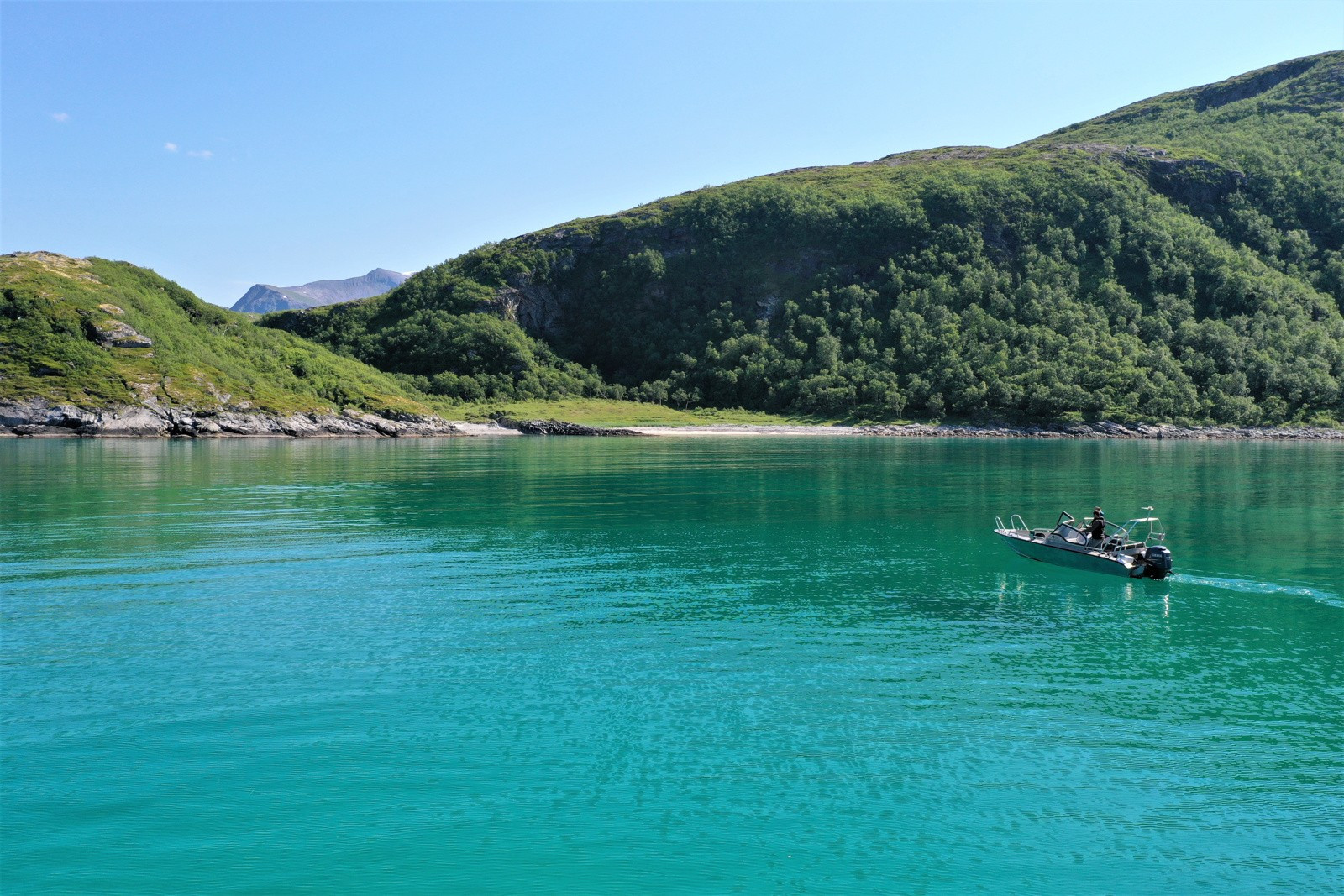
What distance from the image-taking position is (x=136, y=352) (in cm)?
15575

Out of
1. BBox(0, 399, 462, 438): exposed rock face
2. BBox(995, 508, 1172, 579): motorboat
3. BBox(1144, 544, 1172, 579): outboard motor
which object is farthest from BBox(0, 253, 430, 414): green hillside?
BBox(1144, 544, 1172, 579): outboard motor

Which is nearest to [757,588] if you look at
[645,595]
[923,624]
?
[645,595]

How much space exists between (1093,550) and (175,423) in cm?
14775

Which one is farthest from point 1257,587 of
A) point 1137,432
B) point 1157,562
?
point 1137,432

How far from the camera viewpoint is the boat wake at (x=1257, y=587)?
34.1m

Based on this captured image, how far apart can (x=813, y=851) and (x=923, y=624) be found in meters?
15.6

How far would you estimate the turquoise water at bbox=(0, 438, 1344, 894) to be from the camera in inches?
577

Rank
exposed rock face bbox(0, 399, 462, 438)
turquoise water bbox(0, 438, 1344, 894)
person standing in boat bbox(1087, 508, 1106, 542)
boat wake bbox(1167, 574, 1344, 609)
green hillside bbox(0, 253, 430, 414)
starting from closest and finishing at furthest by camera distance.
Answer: turquoise water bbox(0, 438, 1344, 894), boat wake bbox(1167, 574, 1344, 609), person standing in boat bbox(1087, 508, 1106, 542), exposed rock face bbox(0, 399, 462, 438), green hillside bbox(0, 253, 430, 414)

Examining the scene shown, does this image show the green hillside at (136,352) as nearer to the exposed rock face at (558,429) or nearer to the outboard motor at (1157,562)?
the exposed rock face at (558,429)

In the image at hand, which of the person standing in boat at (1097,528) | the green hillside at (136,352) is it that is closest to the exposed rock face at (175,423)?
the green hillside at (136,352)

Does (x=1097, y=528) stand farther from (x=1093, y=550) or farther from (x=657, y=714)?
(x=657, y=714)

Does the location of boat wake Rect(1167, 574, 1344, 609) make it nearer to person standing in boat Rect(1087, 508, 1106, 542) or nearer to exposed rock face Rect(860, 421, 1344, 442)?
person standing in boat Rect(1087, 508, 1106, 542)

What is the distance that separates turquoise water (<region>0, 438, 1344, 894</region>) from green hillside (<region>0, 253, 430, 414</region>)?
114 metres

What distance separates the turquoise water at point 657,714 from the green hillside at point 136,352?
375ft
